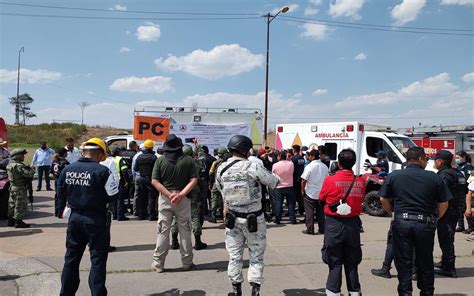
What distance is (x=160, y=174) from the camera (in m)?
4.97

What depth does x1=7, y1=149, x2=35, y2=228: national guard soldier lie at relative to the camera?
7.27m

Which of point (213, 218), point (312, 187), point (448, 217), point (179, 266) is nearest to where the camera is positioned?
point (448, 217)

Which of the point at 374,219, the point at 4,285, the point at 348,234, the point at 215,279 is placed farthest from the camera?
the point at 374,219

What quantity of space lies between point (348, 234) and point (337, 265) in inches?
13.7

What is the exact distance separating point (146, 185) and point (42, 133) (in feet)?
128

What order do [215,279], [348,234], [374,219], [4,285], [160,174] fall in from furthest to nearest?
1. [374,219]
2. [160,174]
3. [215,279]
4. [4,285]
5. [348,234]

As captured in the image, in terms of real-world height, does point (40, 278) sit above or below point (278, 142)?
below

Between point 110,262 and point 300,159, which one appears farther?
point 300,159

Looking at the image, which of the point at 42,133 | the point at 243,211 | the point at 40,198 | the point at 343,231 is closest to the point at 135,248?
the point at 243,211

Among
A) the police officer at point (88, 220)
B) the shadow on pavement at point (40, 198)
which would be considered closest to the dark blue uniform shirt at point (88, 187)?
the police officer at point (88, 220)

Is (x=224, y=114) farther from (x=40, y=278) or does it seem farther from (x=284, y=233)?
(x=40, y=278)

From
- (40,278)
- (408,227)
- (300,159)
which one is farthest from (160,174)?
(300,159)

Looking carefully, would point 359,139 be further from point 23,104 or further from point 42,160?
point 23,104

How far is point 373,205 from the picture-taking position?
31.3 feet
